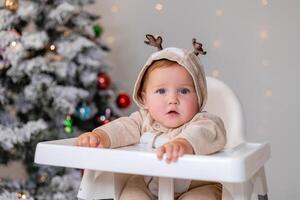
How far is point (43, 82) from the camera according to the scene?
6.75ft

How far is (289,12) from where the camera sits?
2.30 m

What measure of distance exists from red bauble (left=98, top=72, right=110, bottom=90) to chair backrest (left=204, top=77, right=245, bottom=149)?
31.1 inches

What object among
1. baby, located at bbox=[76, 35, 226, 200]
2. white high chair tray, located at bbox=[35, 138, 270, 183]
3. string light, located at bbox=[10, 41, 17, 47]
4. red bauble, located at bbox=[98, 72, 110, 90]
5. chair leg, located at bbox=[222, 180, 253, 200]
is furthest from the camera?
red bauble, located at bbox=[98, 72, 110, 90]

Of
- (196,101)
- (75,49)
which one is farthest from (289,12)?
(196,101)

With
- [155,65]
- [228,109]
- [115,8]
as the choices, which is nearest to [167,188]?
[155,65]

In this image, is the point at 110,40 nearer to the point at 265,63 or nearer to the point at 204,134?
the point at 265,63

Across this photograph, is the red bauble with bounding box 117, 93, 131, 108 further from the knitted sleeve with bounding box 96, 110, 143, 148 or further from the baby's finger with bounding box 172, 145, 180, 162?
the baby's finger with bounding box 172, 145, 180, 162

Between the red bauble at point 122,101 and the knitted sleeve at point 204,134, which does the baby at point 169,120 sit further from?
the red bauble at point 122,101

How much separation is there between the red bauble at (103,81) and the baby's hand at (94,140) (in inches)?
41.6

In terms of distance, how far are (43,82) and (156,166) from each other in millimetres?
1194

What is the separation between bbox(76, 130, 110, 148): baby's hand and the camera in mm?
1159

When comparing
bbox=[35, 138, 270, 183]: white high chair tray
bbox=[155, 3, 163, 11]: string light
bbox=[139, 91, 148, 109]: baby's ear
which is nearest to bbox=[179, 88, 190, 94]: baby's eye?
bbox=[139, 91, 148, 109]: baby's ear

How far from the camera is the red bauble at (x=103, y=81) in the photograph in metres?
2.28

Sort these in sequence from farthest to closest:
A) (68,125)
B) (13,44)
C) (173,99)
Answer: (68,125), (13,44), (173,99)
